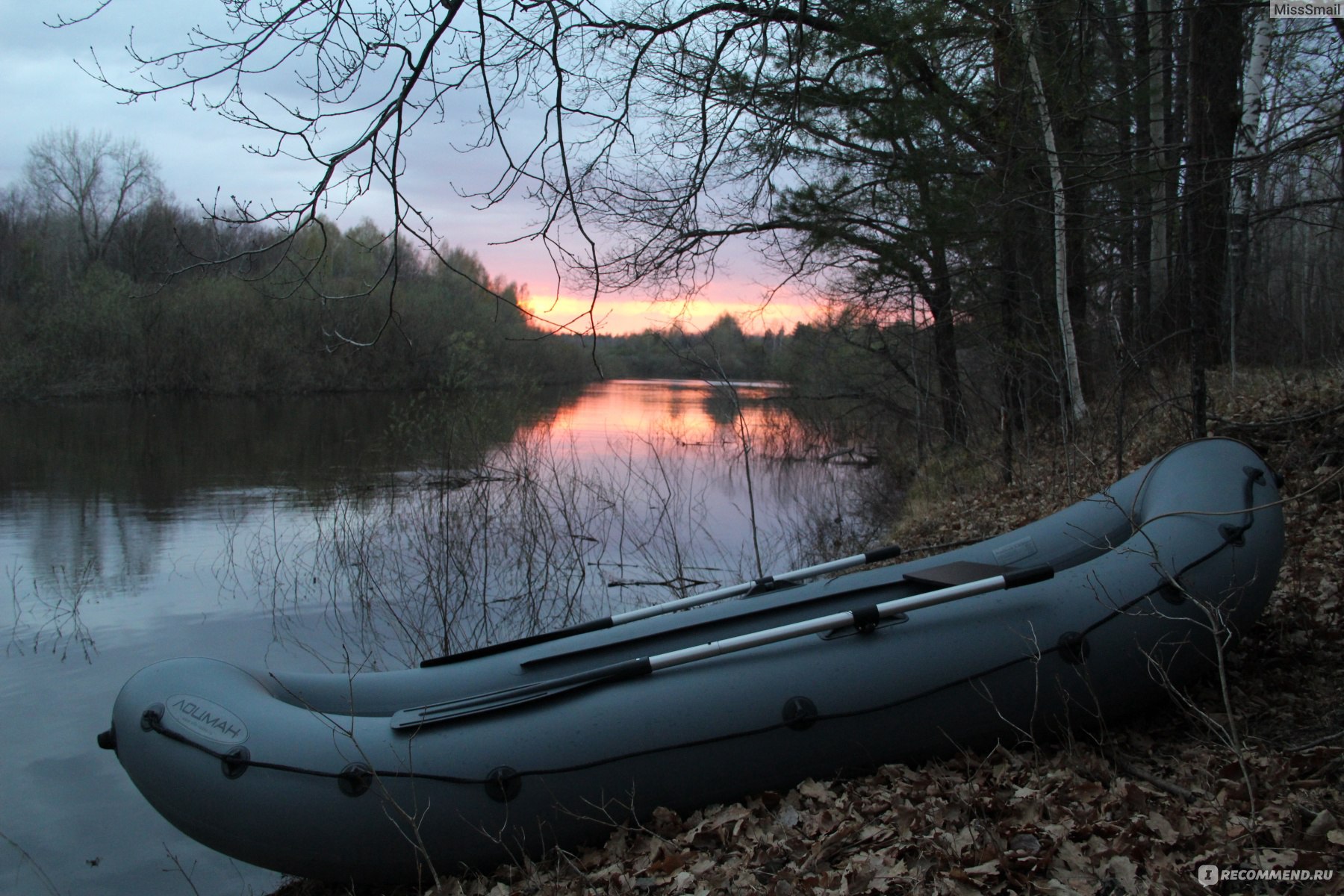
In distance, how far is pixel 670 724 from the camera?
3.25 m

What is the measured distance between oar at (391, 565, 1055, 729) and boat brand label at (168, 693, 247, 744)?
571mm

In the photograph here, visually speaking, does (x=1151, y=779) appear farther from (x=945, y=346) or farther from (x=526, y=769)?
(x=945, y=346)

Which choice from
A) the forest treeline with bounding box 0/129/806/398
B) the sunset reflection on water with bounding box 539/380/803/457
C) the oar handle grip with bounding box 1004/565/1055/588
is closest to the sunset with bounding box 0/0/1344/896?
the oar handle grip with bounding box 1004/565/1055/588

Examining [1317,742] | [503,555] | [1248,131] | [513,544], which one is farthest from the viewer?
[513,544]

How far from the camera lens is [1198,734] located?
3.30 m

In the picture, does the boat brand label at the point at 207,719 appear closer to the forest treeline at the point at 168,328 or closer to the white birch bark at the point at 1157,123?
the white birch bark at the point at 1157,123

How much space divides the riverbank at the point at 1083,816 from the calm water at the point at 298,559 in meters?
1.77

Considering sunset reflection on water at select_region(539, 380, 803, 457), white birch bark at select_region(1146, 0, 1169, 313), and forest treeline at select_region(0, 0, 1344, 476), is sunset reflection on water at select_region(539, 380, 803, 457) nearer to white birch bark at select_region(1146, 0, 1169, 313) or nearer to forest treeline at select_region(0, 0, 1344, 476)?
forest treeline at select_region(0, 0, 1344, 476)

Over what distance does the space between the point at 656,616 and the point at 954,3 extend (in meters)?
4.72

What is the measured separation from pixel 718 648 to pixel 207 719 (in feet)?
6.38

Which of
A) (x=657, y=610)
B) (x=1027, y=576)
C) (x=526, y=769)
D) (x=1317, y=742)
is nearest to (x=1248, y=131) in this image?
(x=1027, y=576)

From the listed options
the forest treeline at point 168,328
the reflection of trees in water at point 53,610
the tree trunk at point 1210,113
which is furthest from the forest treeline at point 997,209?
the forest treeline at point 168,328

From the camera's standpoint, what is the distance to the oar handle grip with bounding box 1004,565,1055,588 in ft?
11.0

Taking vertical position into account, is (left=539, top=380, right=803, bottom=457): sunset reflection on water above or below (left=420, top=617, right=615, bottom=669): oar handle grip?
above
